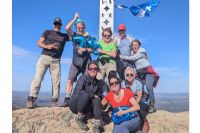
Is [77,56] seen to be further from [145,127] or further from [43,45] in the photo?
[145,127]

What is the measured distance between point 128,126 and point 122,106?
285 mm

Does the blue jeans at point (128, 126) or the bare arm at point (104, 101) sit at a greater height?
the bare arm at point (104, 101)

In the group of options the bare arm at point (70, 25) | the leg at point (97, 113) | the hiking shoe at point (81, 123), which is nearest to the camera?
the leg at point (97, 113)

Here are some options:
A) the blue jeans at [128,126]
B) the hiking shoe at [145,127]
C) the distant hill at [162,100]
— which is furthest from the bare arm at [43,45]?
the hiking shoe at [145,127]

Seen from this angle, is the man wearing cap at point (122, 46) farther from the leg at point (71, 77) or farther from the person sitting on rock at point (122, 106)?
the leg at point (71, 77)

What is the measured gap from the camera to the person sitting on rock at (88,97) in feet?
17.3

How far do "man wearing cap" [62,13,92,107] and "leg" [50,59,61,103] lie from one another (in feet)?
0.49

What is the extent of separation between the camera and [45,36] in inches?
229

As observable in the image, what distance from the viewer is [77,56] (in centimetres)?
574

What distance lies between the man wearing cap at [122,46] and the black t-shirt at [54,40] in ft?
2.57

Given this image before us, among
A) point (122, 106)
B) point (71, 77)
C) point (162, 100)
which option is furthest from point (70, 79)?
point (162, 100)

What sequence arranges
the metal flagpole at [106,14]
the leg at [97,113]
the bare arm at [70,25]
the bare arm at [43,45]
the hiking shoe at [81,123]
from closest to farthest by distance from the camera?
the leg at [97,113], the hiking shoe at [81,123], the bare arm at [70,25], the bare arm at [43,45], the metal flagpole at [106,14]
